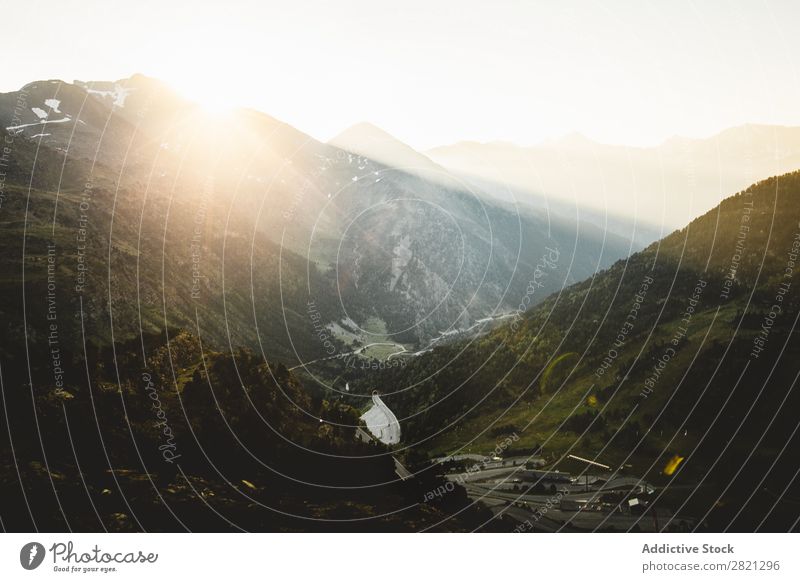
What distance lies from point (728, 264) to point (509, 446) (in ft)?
Answer: 131

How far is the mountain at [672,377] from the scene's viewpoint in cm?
4775

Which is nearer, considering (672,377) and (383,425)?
(672,377)

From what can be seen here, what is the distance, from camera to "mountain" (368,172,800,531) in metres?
47.8

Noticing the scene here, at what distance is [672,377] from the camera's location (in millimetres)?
60781

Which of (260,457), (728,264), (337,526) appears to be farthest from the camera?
(728,264)

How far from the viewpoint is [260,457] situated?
36.4 m

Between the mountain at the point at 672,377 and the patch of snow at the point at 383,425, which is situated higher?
the mountain at the point at 672,377

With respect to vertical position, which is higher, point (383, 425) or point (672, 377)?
point (672, 377)

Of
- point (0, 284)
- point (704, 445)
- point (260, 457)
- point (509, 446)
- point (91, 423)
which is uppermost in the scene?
point (0, 284)

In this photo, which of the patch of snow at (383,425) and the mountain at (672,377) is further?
the patch of snow at (383,425)

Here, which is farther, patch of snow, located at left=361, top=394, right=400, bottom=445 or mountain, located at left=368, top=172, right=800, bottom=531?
patch of snow, located at left=361, top=394, right=400, bottom=445

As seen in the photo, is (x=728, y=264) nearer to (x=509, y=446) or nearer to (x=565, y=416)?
(x=565, y=416)

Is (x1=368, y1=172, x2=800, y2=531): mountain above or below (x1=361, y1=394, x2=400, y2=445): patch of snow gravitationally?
above
